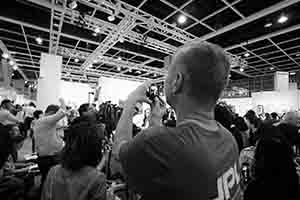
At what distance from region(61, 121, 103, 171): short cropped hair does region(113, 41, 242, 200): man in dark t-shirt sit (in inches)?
30.9

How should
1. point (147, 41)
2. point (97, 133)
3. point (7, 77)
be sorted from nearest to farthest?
1. point (97, 133)
2. point (147, 41)
3. point (7, 77)

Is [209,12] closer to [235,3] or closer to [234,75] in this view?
[235,3]

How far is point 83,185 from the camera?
1.24 meters

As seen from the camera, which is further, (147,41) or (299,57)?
(299,57)

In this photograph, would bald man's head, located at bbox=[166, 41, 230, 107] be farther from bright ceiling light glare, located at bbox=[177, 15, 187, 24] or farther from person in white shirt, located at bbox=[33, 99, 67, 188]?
bright ceiling light glare, located at bbox=[177, 15, 187, 24]

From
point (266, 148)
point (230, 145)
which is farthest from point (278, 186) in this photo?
point (230, 145)

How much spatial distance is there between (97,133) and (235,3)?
222 inches

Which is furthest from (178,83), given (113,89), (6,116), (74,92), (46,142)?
(74,92)

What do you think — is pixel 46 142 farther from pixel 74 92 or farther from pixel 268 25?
pixel 74 92

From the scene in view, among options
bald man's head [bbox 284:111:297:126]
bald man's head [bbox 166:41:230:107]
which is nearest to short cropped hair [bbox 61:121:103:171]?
bald man's head [bbox 166:41:230:107]

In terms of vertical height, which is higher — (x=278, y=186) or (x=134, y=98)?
(x=134, y=98)

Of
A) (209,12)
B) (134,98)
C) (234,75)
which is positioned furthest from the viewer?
(234,75)

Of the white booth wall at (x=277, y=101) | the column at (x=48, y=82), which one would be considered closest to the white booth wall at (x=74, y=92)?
the column at (x=48, y=82)

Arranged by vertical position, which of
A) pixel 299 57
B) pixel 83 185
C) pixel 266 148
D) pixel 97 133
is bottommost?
pixel 83 185
